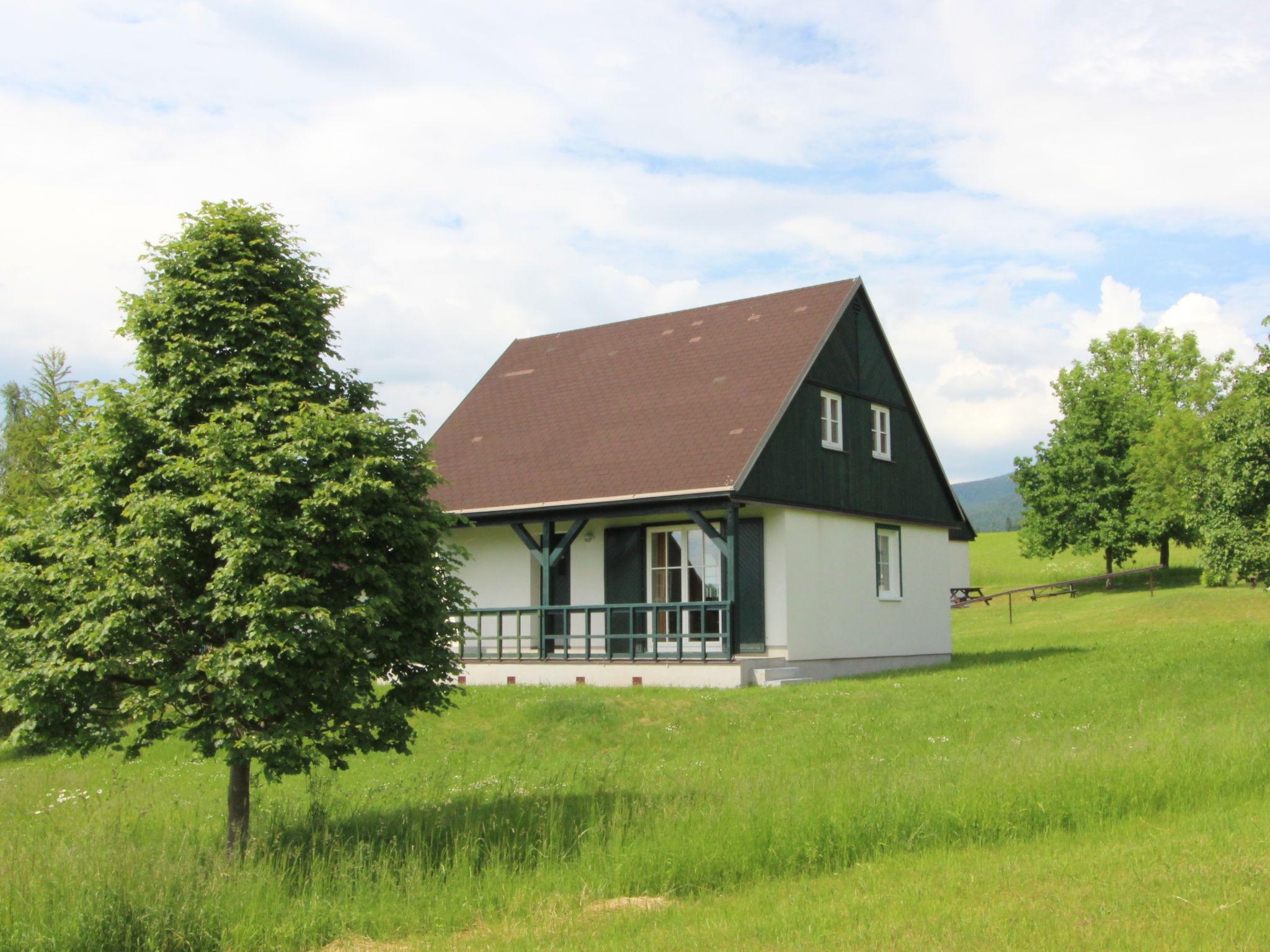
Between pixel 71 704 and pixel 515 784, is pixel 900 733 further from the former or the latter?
pixel 71 704

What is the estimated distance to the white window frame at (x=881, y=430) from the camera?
84.4 feet

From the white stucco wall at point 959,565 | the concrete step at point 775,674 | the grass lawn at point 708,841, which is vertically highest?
the white stucco wall at point 959,565

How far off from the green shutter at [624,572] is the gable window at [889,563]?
17.3ft

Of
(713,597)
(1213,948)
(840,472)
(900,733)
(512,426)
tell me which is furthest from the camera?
(512,426)

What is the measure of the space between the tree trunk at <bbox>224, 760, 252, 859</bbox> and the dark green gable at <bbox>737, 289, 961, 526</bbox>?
39.5 ft

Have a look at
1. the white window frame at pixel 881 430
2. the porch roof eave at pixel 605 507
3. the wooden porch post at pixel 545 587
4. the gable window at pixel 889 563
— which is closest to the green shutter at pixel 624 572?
the porch roof eave at pixel 605 507

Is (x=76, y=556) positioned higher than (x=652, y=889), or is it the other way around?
(x=76, y=556)

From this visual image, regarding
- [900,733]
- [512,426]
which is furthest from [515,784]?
[512,426]

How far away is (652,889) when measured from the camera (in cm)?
868

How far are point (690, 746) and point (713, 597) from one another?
25.5ft

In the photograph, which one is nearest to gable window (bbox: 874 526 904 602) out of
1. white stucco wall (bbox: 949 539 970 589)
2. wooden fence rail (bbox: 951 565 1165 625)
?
wooden fence rail (bbox: 951 565 1165 625)

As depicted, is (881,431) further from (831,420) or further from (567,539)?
(567,539)

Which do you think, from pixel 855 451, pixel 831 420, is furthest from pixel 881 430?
pixel 831 420

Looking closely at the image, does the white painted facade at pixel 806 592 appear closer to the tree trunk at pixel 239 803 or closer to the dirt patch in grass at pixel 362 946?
the tree trunk at pixel 239 803
